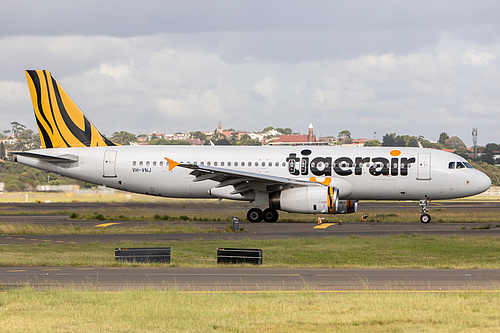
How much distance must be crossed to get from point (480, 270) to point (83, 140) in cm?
2973

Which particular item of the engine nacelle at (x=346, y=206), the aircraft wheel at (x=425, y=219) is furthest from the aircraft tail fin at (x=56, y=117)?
the aircraft wheel at (x=425, y=219)

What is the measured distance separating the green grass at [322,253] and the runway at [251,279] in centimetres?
120

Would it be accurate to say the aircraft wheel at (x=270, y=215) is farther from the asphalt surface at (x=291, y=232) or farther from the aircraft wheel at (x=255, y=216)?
the asphalt surface at (x=291, y=232)

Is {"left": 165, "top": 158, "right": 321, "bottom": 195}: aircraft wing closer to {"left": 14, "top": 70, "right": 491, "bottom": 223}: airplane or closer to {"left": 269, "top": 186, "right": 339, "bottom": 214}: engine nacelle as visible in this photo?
{"left": 14, "top": 70, "right": 491, "bottom": 223}: airplane

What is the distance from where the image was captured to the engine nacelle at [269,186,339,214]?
115 feet

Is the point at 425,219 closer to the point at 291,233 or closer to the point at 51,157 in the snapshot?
the point at 291,233

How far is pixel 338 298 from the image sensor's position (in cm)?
1374

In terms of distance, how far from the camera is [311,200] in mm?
35281

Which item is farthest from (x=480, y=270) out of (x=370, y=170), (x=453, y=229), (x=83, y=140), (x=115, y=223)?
(x=83, y=140)

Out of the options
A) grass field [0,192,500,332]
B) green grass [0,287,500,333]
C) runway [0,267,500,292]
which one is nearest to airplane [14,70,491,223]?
runway [0,267,500,292]

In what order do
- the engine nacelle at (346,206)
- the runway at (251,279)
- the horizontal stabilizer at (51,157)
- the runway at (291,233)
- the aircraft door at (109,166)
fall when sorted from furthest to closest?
the aircraft door at (109,166) < the horizontal stabilizer at (51,157) < the engine nacelle at (346,206) < the runway at (291,233) < the runway at (251,279)

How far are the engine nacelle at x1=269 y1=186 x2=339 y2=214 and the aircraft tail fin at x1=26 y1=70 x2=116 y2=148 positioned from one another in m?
14.0

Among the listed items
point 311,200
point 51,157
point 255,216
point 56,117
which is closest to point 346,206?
point 311,200

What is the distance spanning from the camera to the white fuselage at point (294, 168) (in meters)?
38.2
